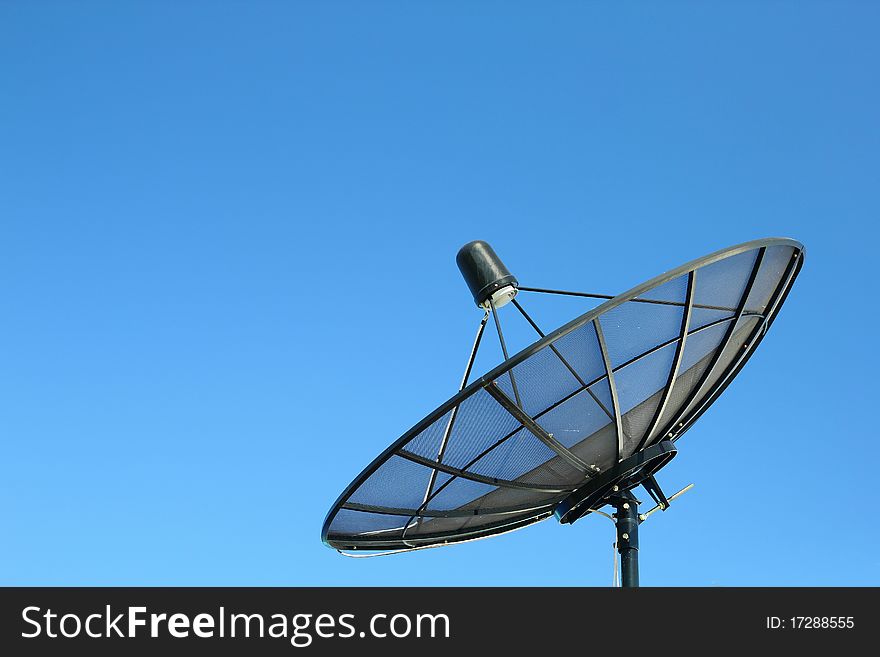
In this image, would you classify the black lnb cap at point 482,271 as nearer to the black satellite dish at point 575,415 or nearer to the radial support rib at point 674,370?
the black satellite dish at point 575,415

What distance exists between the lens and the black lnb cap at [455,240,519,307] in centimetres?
1831

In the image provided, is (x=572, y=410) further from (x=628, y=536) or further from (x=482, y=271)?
(x=482, y=271)

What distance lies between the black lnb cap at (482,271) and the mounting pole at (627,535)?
4716mm

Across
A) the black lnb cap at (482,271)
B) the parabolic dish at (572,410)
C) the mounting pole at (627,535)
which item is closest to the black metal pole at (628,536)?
the mounting pole at (627,535)

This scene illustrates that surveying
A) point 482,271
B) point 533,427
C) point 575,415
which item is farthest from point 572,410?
point 482,271

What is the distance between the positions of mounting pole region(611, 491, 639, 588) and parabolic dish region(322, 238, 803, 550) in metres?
0.66

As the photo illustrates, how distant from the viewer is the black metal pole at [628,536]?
1761cm

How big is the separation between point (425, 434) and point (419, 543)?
5.00 meters

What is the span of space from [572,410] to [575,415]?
7.6 inches

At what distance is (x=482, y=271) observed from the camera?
60.5 ft
